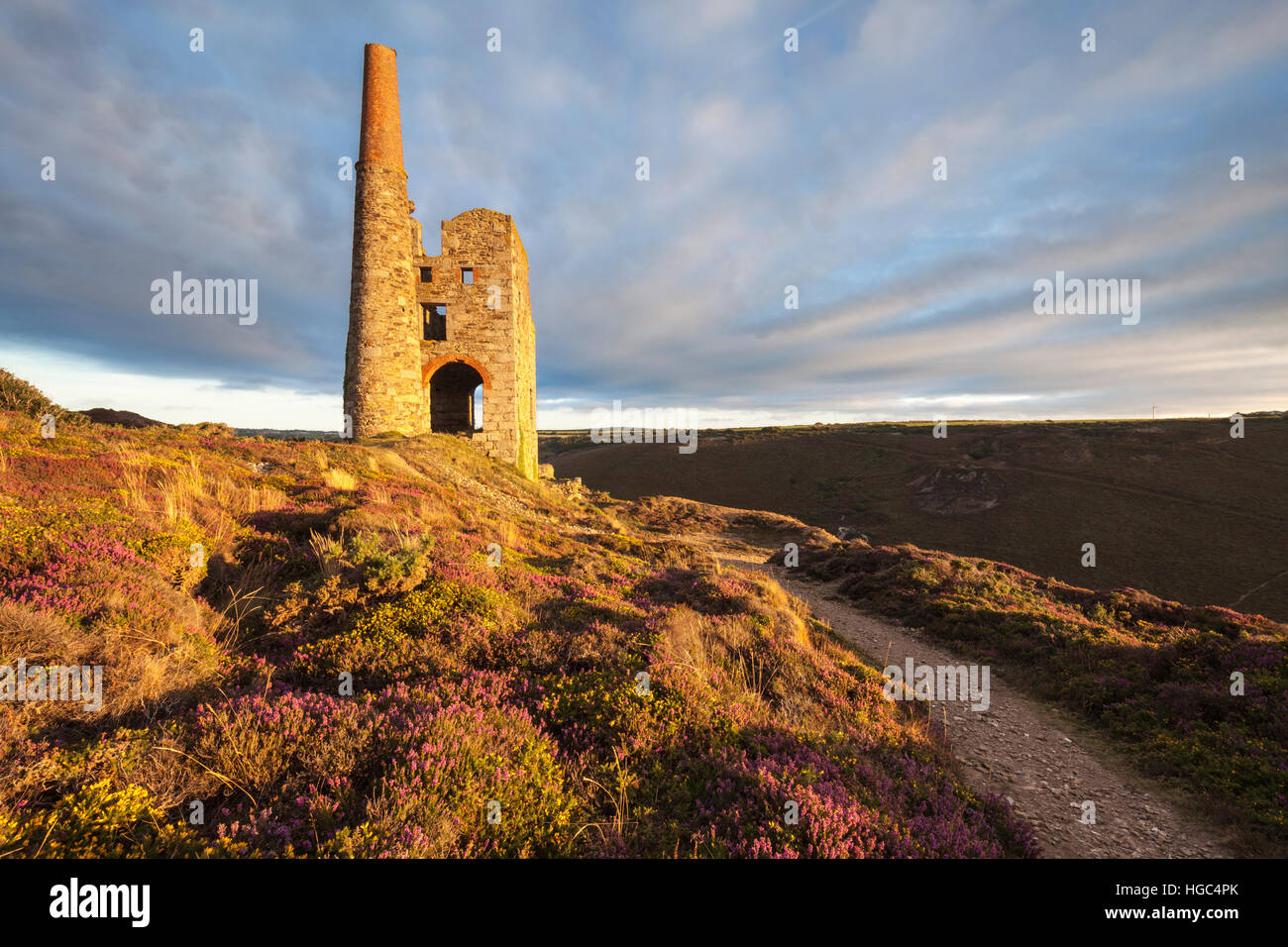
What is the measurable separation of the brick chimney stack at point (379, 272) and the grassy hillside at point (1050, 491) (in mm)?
25047

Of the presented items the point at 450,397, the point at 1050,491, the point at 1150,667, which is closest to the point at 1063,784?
the point at 1150,667

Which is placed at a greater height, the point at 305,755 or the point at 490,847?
the point at 305,755

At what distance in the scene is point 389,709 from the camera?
4.10m

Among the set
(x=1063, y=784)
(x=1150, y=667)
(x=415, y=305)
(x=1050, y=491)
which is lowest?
(x=1063, y=784)

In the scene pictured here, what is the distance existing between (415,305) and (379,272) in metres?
2.04

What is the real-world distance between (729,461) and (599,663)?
56913mm

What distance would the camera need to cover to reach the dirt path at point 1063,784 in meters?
4.75

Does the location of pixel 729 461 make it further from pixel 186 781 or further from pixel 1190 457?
pixel 186 781

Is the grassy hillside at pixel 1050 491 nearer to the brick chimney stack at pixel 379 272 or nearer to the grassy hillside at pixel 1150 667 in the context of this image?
the grassy hillside at pixel 1150 667

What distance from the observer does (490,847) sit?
316 centimetres

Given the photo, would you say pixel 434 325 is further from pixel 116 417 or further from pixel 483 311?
pixel 116 417

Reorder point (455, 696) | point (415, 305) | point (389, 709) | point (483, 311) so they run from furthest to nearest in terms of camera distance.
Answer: point (483, 311) < point (415, 305) < point (455, 696) < point (389, 709)

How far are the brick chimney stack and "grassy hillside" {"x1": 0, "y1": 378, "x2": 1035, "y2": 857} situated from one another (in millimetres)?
13476
